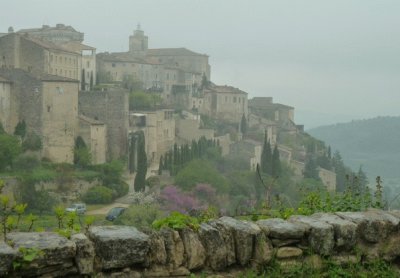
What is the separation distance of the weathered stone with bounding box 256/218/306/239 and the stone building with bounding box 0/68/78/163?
39.0 metres

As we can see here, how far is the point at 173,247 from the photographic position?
5801mm

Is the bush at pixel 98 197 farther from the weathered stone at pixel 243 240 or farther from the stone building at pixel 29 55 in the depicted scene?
the weathered stone at pixel 243 240

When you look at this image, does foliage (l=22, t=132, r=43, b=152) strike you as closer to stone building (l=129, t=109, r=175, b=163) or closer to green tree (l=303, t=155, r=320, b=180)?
stone building (l=129, t=109, r=175, b=163)

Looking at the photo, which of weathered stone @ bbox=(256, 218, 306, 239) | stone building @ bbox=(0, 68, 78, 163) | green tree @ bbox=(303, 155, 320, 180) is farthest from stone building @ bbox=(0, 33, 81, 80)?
weathered stone @ bbox=(256, 218, 306, 239)

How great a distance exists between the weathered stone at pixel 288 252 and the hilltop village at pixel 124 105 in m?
39.1

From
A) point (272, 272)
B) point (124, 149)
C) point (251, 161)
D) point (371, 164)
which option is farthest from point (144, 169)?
point (371, 164)

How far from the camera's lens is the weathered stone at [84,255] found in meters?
5.34

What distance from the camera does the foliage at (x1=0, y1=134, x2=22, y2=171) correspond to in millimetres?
39281

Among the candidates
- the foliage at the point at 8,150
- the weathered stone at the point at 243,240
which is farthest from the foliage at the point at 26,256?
the foliage at the point at 8,150

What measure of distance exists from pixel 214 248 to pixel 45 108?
3941 cm

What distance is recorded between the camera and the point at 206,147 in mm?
60938

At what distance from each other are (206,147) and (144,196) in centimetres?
2023

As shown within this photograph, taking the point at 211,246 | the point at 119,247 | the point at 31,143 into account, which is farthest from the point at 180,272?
the point at 31,143

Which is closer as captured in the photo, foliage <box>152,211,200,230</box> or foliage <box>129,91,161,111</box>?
foliage <box>152,211,200,230</box>
